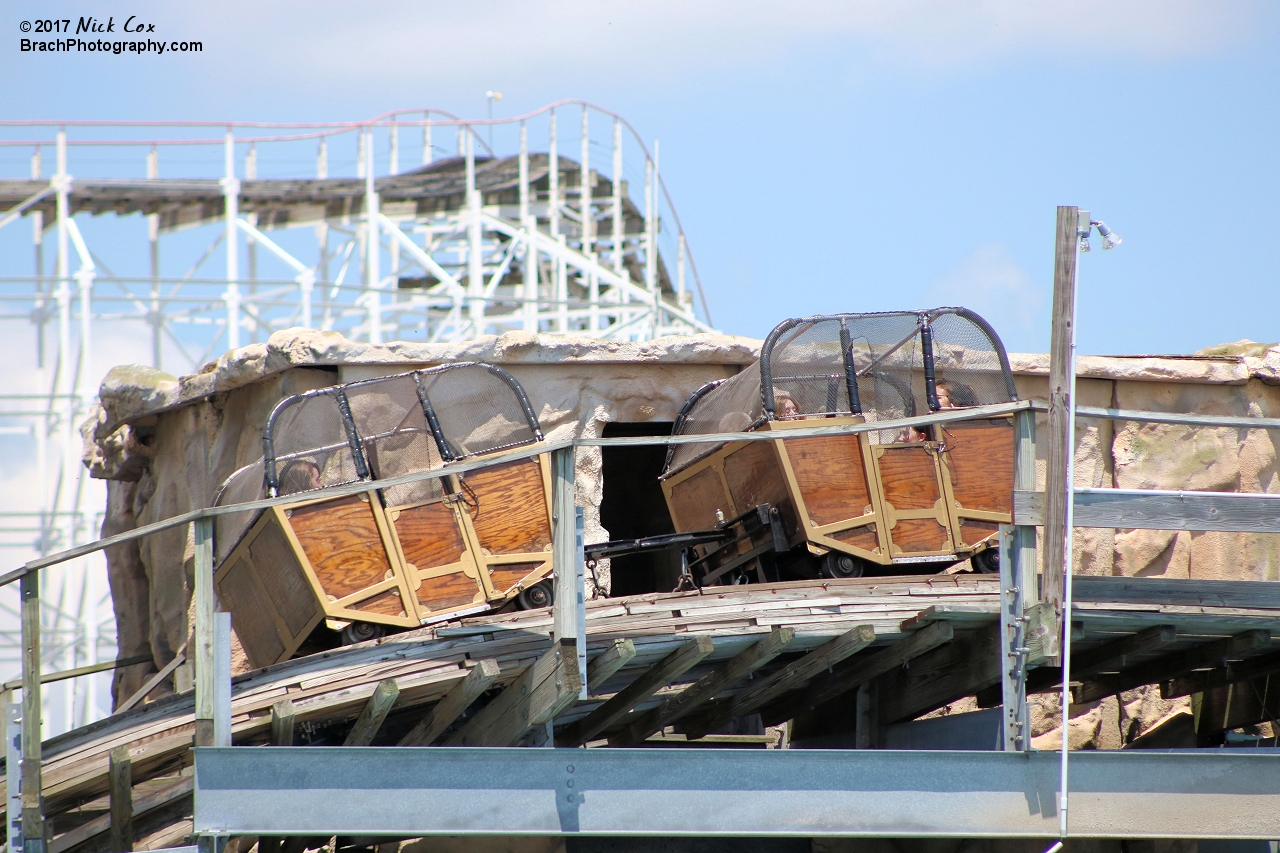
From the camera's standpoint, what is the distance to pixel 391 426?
8273 mm

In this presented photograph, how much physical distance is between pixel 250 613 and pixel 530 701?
8.11 ft

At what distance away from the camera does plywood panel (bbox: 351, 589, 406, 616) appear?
7703 millimetres

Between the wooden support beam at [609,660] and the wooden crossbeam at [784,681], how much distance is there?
43.6 inches

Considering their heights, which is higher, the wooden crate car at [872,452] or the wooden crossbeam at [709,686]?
the wooden crate car at [872,452]

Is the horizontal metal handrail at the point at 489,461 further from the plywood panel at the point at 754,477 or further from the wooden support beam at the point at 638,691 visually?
the plywood panel at the point at 754,477

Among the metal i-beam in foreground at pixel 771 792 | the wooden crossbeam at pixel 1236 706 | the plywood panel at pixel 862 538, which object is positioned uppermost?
the plywood panel at pixel 862 538

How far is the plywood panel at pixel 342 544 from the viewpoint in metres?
7.58

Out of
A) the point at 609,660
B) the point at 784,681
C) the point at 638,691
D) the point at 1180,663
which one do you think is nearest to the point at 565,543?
the point at 609,660

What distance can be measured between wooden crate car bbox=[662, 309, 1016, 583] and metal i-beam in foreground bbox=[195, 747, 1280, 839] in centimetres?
228

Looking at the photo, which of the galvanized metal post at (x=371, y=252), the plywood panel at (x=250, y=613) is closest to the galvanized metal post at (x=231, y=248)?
the galvanized metal post at (x=371, y=252)

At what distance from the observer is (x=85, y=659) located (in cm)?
1691

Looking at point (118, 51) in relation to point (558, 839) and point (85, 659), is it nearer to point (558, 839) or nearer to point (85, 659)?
point (558, 839)

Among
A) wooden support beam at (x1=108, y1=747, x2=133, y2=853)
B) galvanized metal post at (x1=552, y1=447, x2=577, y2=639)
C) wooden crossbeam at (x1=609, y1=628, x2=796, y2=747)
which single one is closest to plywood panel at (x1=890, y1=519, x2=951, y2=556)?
wooden crossbeam at (x1=609, y1=628, x2=796, y2=747)

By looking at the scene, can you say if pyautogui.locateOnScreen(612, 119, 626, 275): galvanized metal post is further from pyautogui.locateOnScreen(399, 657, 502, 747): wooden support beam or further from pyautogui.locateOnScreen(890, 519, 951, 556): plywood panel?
pyautogui.locateOnScreen(399, 657, 502, 747): wooden support beam
